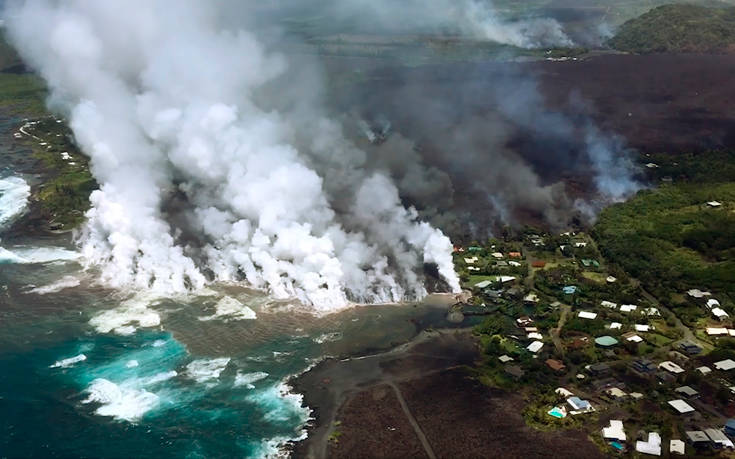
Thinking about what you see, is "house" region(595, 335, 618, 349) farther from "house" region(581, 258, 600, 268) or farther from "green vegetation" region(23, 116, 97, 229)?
"green vegetation" region(23, 116, 97, 229)

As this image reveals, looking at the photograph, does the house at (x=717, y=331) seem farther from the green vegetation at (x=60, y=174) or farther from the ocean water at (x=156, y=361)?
the green vegetation at (x=60, y=174)

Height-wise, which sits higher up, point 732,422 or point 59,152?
point 59,152

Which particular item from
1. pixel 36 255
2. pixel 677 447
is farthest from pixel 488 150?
pixel 677 447

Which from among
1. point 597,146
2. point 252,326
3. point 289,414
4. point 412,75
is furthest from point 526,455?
point 412,75

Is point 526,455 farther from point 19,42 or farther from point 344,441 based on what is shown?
point 19,42

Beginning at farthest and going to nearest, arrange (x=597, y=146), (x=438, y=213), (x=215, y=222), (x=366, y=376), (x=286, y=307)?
(x=597, y=146) → (x=438, y=213) → (x=215, y=222) → (x=286, y=307) → (x=366, y=376)

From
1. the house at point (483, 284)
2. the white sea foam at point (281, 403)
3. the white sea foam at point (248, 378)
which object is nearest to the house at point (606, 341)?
the house at point (483, 284)
